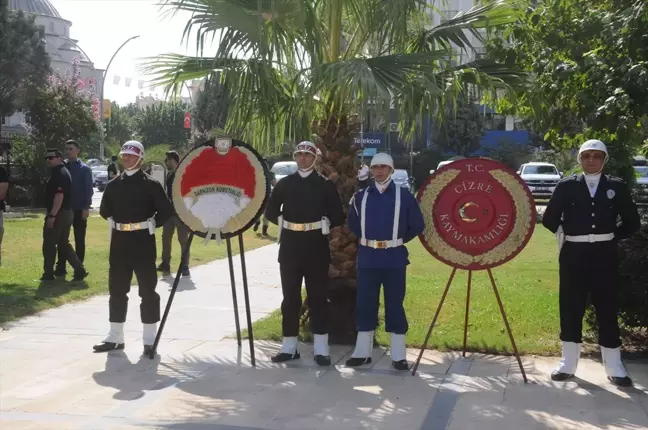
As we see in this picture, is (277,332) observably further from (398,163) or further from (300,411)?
(398,163)

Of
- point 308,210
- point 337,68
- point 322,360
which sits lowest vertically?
point 322,360

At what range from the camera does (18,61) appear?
50.0m

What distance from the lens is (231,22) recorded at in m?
7.75

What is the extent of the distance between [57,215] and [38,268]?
1948mm

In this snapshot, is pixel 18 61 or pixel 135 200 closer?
pixel 135 200

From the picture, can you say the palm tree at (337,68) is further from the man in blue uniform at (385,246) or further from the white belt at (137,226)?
the white belt at (137,226)

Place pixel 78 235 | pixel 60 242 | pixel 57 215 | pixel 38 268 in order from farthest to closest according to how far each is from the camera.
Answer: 1. pixel 38 268
2. pixel 78 235
3. pixel 60 242
4. pixel 57 215

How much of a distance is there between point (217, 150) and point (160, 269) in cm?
582

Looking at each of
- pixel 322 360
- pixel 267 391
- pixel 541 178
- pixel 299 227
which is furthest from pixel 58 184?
pixel 541 178

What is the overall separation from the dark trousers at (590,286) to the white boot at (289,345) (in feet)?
7.65

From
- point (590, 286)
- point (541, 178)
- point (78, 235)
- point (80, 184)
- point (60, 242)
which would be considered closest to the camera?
point (590, 286)

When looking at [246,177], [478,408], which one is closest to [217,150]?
[246,177]

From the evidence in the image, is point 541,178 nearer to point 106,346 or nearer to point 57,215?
point 57,215

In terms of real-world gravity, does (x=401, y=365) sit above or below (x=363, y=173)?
below
